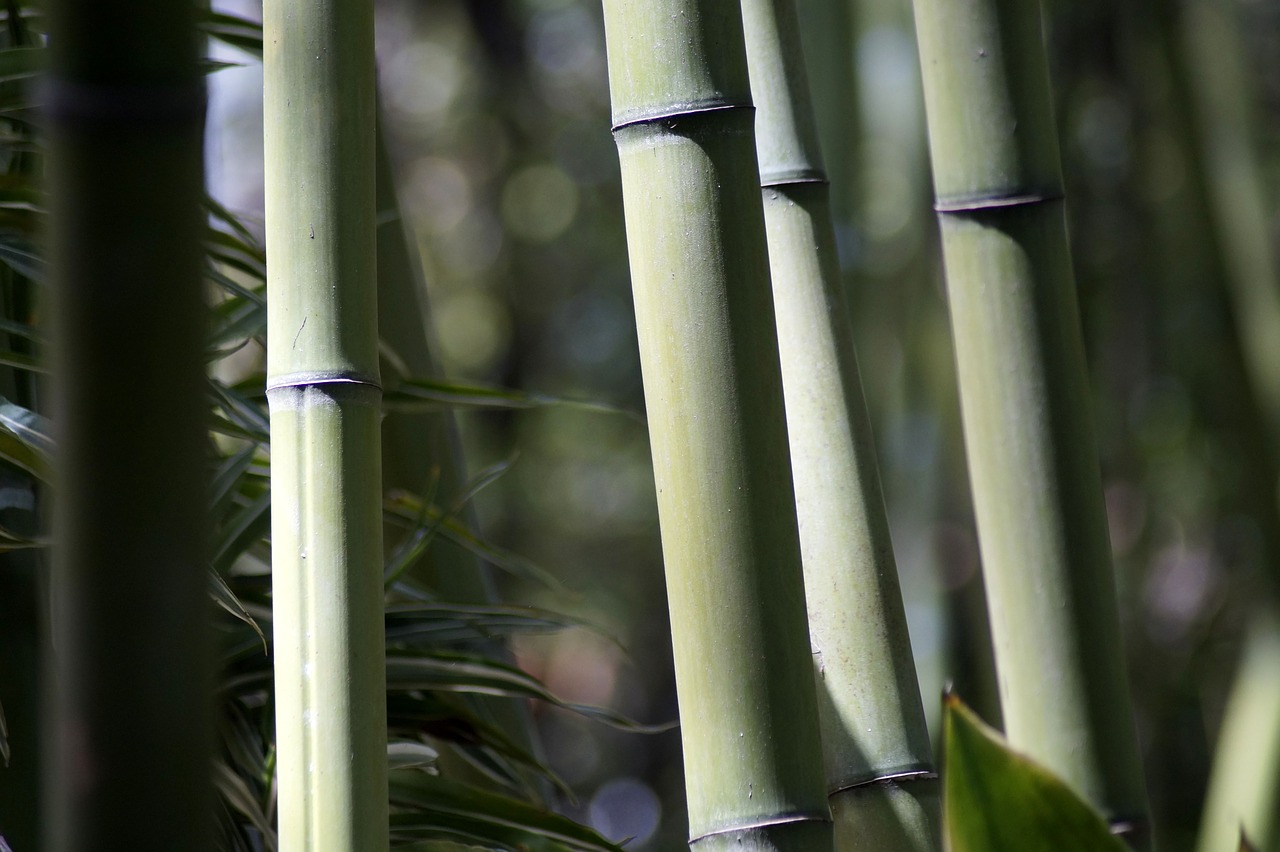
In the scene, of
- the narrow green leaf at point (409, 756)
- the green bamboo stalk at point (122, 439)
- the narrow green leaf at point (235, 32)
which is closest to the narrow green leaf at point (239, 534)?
the narrow green leaf at point (409, 756)

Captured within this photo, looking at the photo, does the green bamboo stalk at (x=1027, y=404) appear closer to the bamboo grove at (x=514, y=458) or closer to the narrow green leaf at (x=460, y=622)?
the bamboo grove at (x=514, y=458)

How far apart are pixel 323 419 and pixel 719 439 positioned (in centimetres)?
12

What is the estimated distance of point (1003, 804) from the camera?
9.9 inches

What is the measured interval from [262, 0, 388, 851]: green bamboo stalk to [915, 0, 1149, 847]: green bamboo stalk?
8.8 inches

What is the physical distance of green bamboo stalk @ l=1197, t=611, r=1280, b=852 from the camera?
64 centimetres

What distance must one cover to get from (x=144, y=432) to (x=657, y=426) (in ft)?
0.74

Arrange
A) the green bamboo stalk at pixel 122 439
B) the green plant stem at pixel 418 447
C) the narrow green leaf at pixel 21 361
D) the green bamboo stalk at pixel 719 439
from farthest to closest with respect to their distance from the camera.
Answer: the green plant stem at pixel 418 447, the narrow green leaf at pixel 21 361, the green bamboo stalk at pixel 719 439, the green bamboo stalk at pixel 122 439

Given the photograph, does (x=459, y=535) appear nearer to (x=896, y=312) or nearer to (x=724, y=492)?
(x=724, y=492)

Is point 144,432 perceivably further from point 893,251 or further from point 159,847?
point 893,251

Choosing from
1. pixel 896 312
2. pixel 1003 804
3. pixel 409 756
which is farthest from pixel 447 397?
pixel 896 312

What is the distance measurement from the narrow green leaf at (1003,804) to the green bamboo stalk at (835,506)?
0.20 m

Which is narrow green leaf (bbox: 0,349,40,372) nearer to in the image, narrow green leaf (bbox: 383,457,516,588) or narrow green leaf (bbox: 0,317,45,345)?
narrow green leaf (bbox: 0,317,45,345)

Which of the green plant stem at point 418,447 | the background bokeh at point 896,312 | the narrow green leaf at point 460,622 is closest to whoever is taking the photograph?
the narrow green leaf at point 460,622

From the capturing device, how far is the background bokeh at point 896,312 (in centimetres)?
98
